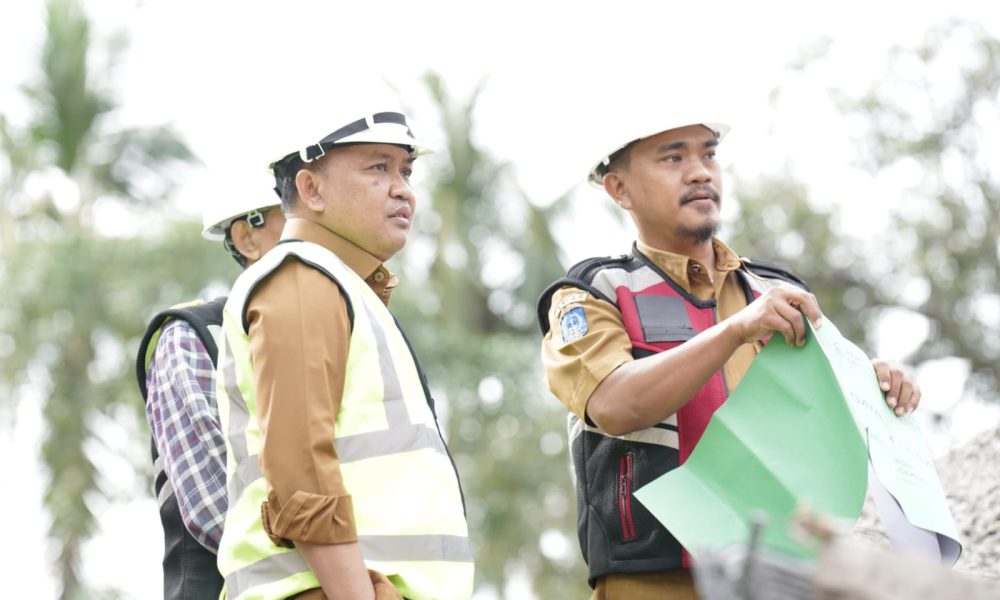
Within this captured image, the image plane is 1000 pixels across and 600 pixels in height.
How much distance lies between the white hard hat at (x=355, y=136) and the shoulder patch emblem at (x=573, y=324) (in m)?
0.63

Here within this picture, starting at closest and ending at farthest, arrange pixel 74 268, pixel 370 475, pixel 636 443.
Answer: pixel 370 475, pixel 636 443, pixel 74 268

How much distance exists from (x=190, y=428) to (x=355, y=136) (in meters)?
1.00

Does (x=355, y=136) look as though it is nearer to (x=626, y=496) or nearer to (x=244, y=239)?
(x=626, y=496)

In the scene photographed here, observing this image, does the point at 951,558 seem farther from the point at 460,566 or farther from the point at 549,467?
the point at 549,467

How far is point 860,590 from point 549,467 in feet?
69.2

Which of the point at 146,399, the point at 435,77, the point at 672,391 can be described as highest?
the point at 435,77

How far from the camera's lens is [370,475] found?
3561 mm

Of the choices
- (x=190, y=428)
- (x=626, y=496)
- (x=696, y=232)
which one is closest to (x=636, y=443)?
(x=626, y=496)

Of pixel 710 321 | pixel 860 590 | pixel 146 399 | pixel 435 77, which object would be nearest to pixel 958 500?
pixel 710 321

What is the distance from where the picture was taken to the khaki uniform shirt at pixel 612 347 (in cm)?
397

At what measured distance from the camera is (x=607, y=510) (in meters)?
4.06

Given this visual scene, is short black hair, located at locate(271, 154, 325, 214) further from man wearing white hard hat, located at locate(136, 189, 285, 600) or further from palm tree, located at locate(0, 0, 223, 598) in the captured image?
palm tree, located at locate(0, 0, 223, 598)

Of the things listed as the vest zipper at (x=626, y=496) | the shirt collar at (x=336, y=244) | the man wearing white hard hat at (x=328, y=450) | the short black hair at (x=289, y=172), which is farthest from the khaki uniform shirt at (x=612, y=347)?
the short black hair at (x=289, y=172)

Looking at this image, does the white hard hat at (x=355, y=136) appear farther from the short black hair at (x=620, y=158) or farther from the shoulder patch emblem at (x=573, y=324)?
the short black hair at (x=620, y=158)
